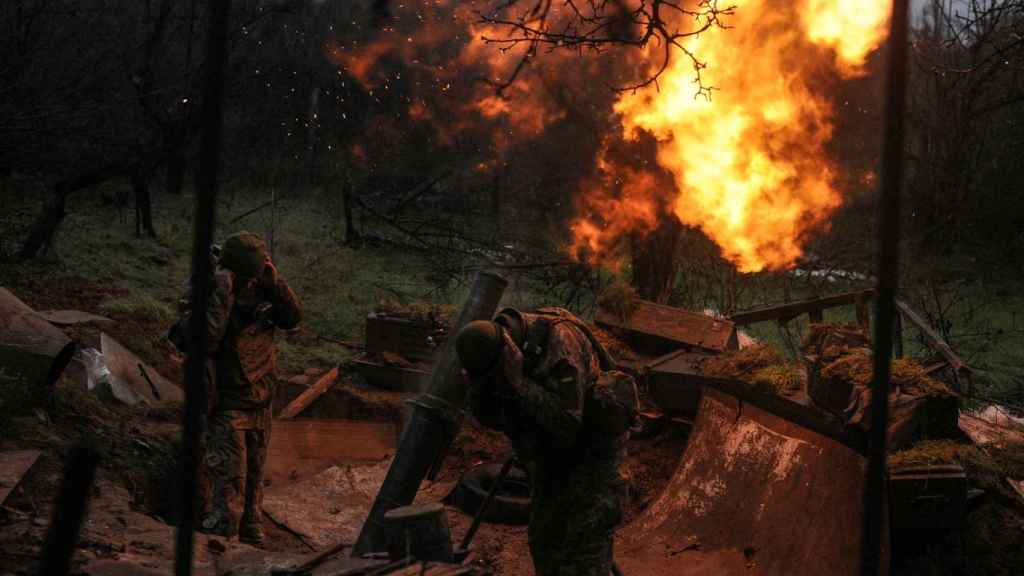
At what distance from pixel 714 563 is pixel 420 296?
835cm

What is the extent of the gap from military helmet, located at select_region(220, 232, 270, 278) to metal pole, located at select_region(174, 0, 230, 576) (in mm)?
3708

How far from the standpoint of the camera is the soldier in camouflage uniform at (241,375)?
19.0 feet

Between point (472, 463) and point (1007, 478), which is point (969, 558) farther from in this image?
point (472, 463)

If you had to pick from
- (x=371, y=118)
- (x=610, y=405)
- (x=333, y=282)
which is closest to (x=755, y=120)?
(x=610, y=405)

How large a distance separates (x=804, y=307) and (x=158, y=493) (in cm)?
569

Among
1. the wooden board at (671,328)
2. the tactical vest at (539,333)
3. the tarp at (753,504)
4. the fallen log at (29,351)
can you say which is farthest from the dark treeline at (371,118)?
the tactical vest at (539,333)

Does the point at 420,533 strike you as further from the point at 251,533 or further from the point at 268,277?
the point at 268,277

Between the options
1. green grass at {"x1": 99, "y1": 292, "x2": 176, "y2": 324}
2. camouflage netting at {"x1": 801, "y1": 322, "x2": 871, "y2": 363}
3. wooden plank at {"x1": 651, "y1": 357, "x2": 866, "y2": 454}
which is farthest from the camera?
green grass at {"x1": 99, "y1": 292, "x2": 176, "y2": 324}

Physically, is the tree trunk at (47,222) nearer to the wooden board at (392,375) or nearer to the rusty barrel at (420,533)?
the wooden board at (392,375)

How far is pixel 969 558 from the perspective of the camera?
17.2ft

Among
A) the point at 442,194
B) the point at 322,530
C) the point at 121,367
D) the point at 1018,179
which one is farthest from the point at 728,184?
the point at 1018,179

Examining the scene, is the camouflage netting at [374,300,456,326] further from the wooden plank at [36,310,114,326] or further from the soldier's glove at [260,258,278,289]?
the soldier's glove at [260,258,278,289]

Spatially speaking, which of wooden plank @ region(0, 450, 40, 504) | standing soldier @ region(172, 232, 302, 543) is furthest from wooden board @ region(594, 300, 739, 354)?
wooden plank @ region(0, 450, 40, 504)

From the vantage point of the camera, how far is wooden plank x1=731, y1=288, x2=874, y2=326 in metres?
7.85
